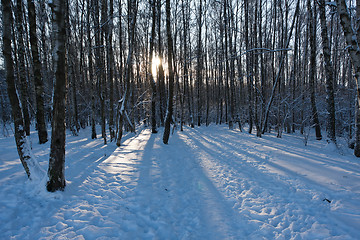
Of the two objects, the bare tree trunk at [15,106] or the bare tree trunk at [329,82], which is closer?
the bare tree trunk at [15,106]

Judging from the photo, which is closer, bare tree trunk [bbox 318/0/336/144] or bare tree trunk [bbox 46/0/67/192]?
bare tree trunk [bbox 46/0/67/192]

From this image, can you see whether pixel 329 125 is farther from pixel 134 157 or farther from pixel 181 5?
pixel 181 5

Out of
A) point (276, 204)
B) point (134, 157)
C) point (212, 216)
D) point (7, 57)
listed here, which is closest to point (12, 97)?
point (7, 57)

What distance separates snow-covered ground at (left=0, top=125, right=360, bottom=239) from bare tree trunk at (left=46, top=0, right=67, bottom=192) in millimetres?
341

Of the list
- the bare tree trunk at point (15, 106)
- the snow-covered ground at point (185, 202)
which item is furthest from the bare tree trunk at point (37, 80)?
the bare tree trunk at point (15, 106)

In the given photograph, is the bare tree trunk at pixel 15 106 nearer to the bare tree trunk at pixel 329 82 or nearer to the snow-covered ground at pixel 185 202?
the snow-covered ground at pixel 185 202

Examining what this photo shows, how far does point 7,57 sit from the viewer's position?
345cm

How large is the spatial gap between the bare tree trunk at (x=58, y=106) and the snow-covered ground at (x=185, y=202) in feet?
1.12

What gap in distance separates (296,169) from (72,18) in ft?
68.1

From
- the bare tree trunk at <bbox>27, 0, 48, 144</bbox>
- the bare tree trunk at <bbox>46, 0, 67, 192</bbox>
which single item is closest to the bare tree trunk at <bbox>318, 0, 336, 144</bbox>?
the bare tree trunk at <bbox>46, 0, 67, 192</bbox>

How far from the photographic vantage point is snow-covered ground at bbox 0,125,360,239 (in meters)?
2.68

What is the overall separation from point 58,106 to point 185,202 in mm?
3422

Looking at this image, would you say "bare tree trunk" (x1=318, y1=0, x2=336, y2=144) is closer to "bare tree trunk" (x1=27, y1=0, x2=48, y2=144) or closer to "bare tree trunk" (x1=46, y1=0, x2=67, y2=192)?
"bare tree trunk" (x1=46, y1=0, x2=67, y2=192)

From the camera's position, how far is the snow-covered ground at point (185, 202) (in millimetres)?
2680
